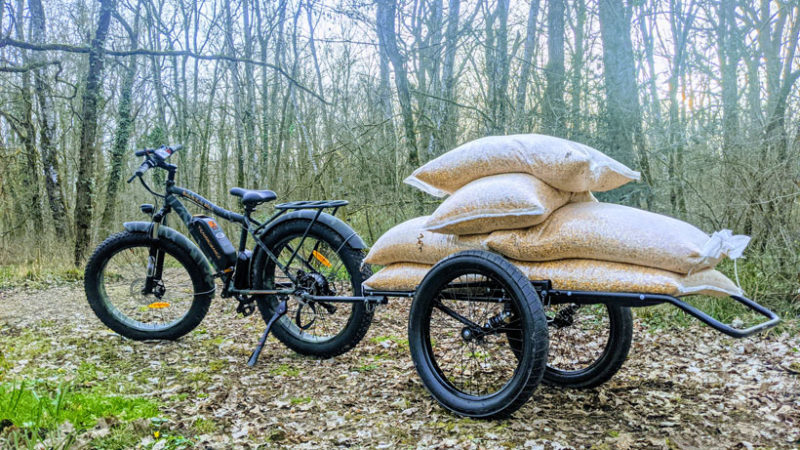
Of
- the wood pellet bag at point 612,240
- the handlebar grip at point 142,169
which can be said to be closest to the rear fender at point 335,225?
the handlebar grip at point 142,169

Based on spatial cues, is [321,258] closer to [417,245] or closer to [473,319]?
[417,245]

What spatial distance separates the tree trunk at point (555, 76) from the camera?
239 inches

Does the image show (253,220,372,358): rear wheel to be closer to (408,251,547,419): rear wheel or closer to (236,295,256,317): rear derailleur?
(236,295,256,317): rear derailleur

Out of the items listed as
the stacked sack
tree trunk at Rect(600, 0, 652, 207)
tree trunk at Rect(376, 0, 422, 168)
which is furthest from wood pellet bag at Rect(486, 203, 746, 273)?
tree trunk at Rect(376, 0, 422, 168)

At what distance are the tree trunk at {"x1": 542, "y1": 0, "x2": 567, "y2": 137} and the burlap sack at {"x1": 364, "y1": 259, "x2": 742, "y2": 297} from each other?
12.8 feet

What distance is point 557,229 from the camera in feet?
7.77

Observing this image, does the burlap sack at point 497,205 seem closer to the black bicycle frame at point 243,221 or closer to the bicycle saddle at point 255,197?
the black bicycle frame at point 243,221

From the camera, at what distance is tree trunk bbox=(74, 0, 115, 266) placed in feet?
26.2

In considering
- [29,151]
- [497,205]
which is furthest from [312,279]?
[29,151]

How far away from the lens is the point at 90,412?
2449 mm

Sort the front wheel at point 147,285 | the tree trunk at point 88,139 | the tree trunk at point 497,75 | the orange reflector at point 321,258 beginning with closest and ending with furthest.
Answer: the orange reflector at point 321,258
the front wheel at point 147,285
the tree trunk at point 497,75
the tree trunk at point 88,139

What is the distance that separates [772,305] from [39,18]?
10438 millimetres

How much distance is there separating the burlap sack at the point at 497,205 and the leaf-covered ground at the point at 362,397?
851 mm

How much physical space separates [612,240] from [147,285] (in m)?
3.13
